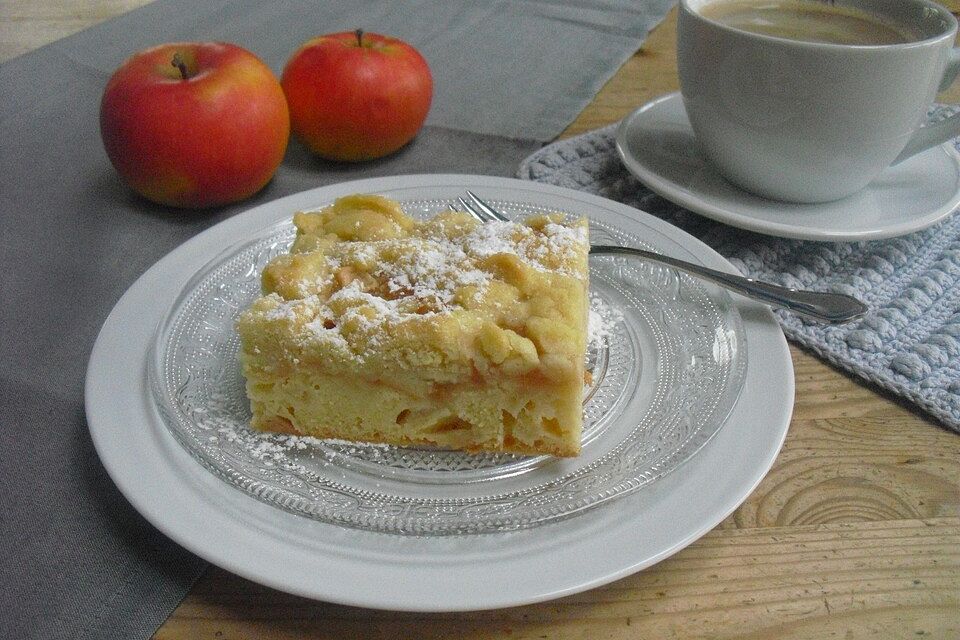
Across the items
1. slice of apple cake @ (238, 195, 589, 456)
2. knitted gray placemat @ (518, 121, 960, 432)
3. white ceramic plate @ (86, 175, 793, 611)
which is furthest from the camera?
knitted gray placemat @ (518, 121, 960, 432)

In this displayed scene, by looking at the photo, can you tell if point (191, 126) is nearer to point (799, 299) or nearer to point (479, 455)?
point (479, 455)

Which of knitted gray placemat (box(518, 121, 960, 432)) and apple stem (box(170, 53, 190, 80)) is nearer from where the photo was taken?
knitted gray placemat (box(518, 121, 960, 432))

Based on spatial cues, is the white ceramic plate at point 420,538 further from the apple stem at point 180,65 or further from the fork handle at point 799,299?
the apple stem at point 180,65

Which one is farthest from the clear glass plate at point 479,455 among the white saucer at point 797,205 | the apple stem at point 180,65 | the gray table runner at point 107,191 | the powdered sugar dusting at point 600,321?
the apple stem at point 180,65

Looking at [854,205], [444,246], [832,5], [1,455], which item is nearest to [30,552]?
[1,455]

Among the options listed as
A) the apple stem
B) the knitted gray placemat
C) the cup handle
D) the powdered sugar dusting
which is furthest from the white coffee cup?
the apple stem

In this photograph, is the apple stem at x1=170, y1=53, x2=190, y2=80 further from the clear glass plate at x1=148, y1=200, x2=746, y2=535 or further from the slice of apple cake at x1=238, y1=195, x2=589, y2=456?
the slice of apple cake at x1=238, y1=195, x2=589, y2=456

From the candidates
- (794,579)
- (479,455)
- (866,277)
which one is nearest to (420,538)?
(479,455)
